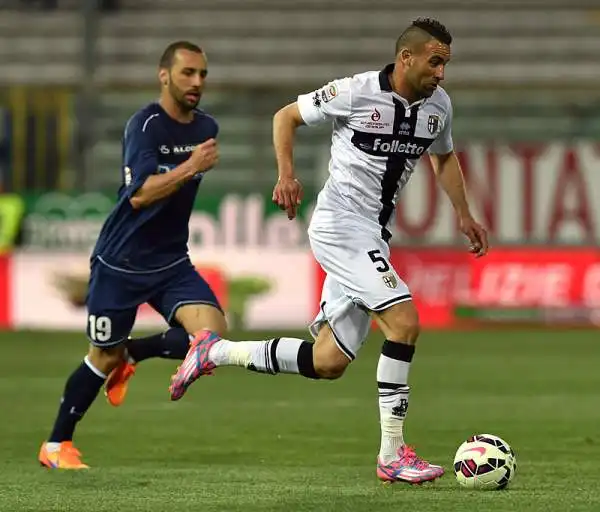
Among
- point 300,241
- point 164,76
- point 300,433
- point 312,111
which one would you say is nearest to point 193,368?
point 312,111

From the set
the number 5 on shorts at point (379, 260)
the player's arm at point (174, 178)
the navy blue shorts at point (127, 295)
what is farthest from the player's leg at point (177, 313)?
the number 5 on shorts at point (379, 260)

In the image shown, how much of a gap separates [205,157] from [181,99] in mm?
706

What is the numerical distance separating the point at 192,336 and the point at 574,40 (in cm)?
1596

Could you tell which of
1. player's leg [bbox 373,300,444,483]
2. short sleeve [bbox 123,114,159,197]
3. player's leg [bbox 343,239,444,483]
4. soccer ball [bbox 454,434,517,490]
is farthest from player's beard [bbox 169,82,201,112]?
soccer ball [bbox 454,434,517,490]

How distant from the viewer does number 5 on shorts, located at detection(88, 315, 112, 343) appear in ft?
25.3

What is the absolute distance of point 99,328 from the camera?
7.71m

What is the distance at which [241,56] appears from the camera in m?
22.8

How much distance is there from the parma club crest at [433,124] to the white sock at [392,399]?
40.4 inches

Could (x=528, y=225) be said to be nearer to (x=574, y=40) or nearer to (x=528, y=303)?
(x=528, y=303)

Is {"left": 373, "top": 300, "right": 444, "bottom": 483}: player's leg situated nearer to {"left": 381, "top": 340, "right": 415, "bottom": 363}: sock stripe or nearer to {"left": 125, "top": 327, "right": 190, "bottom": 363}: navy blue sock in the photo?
{"left": 381, "top": 340, "right": 415, "bottom": 363}: sock stripe

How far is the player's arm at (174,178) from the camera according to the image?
7.20m

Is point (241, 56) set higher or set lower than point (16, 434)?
higher

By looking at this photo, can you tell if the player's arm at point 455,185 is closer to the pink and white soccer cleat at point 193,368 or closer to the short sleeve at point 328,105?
the short sleeve at point 328,105

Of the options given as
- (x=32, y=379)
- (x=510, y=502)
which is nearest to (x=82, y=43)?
(x=32, y=379)
